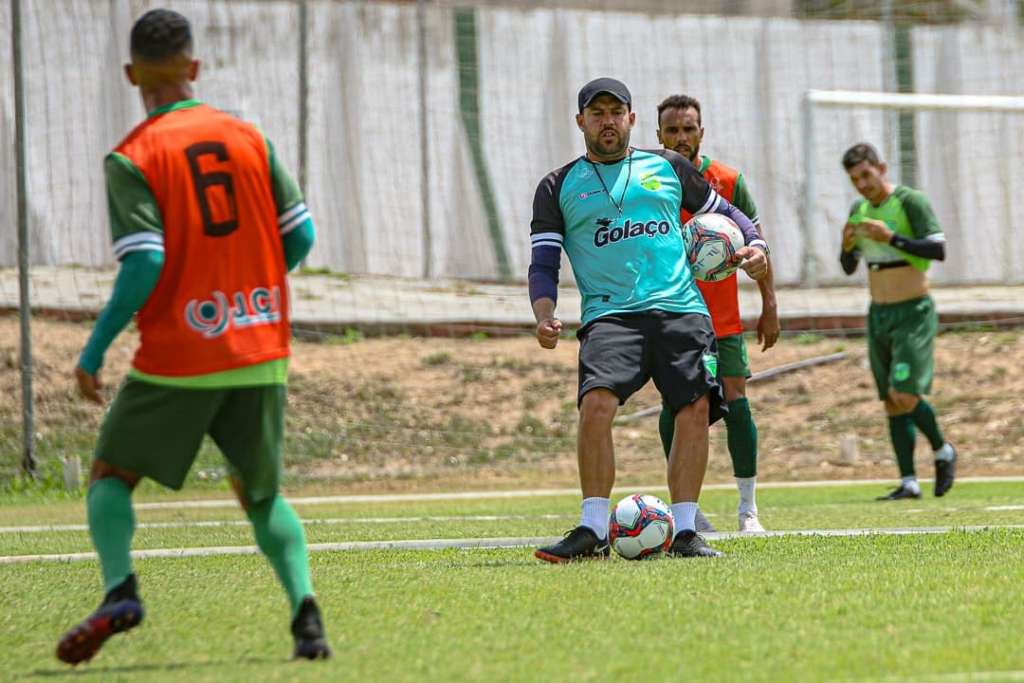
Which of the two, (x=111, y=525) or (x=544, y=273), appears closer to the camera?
(x=111, y=525)

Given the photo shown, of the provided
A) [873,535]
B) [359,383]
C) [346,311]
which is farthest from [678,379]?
[346,311]

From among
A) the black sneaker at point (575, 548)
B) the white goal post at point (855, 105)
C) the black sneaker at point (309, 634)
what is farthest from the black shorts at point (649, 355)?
the white goal post at point (855, 105)

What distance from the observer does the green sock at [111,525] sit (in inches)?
210

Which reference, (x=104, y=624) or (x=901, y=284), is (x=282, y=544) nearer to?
(x=104, y=624)

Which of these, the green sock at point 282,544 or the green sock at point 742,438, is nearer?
the green sock at point 282,544

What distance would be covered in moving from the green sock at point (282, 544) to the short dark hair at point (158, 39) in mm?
1436

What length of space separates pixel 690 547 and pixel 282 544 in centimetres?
299

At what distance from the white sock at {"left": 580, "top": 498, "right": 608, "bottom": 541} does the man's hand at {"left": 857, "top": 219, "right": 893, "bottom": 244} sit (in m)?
5.43

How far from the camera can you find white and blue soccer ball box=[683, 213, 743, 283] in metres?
8.32

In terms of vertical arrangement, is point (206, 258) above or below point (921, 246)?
above

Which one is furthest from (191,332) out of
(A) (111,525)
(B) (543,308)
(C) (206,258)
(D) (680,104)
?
(D) (680,104)

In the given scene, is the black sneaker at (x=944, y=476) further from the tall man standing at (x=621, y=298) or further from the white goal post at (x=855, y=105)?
the white goal post at (x=855, y=105)

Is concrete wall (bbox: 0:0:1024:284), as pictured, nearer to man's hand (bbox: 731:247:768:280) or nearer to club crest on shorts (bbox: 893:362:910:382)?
club crest on shorts (bbox: 893:362:910:382)

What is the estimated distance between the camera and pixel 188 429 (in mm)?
5273
